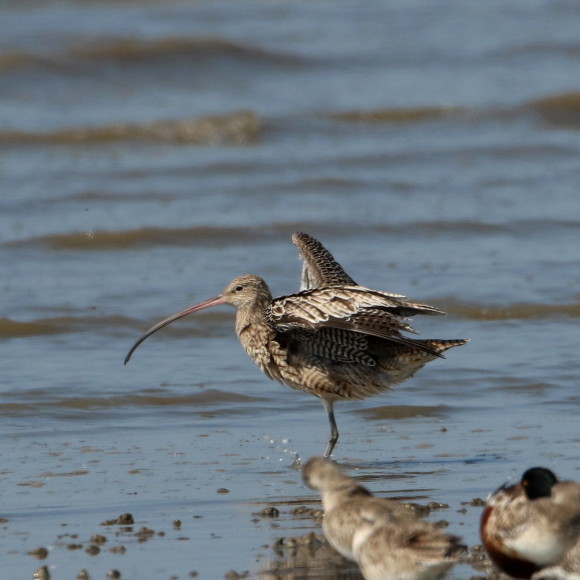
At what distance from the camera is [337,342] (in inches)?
312

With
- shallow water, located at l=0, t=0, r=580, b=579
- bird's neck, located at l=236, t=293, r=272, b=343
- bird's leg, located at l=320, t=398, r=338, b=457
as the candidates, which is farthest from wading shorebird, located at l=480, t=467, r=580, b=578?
bird's neck, located at l=236, t=293, r=272, b=343

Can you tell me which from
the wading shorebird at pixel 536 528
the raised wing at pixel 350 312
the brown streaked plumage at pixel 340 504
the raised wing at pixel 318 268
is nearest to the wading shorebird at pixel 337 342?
the raised wing at pixel 350 312

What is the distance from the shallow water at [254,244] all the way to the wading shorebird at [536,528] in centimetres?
37

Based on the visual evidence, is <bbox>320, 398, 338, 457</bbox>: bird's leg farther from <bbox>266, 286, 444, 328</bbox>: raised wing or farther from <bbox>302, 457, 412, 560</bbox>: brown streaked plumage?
<bbox>302, 457, 412, 560</bbox>: brown streaked plumage

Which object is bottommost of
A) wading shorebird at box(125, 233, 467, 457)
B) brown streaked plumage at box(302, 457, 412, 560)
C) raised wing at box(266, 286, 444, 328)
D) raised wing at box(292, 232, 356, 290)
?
brown streaked plumage at box(302, 457, 412, 560)

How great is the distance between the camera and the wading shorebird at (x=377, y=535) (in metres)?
4.47

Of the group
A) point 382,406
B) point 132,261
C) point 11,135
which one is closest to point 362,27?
point 11,135

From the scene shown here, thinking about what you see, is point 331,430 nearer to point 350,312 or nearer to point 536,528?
point 350,312

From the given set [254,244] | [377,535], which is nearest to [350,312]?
[377,535]

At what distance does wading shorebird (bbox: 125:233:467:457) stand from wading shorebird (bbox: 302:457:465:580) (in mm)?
2362

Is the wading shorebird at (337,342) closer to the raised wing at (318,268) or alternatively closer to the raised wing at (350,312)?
the raised wing at (350,312)

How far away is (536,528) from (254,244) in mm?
8692

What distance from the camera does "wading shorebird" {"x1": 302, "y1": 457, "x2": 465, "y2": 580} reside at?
176 inches

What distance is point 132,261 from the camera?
1256 cm
